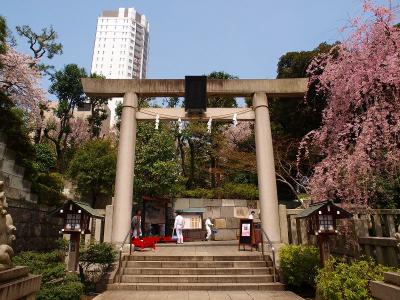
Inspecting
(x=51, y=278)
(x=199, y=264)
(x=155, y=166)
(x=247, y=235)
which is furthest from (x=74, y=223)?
(x=155, y=166)

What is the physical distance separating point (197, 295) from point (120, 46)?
11238 cm

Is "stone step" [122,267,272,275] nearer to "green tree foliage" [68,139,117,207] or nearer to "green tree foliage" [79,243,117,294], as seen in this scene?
"green tree foliage" [79,243,117,294]

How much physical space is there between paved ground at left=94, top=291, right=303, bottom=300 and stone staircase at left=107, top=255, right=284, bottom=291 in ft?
1.22

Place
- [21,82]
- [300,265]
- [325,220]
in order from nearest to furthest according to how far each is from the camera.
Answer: [325,220], [300,265], [21,82]

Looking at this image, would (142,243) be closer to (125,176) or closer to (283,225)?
(125,176)

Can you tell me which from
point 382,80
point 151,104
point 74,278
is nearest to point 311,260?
point 382,80

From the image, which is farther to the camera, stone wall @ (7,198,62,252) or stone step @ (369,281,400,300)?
stone wall @ (7,198,62,252)

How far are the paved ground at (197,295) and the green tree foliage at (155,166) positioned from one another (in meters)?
13.0

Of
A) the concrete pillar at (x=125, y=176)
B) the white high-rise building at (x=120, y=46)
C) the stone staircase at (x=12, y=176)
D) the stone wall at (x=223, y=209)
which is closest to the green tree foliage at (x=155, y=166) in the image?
the stone wall at (x=223, y=209)

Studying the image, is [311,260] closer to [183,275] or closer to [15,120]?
[183,275]

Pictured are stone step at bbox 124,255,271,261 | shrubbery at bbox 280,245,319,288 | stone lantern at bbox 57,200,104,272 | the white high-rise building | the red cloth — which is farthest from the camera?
the white high-rise building

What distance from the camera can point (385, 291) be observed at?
4445 mm

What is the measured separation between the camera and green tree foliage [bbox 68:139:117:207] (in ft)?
80.4

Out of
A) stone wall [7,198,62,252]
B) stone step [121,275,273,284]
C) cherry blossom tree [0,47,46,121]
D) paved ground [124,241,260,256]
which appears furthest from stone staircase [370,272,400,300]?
cherry blossom tree [0,47,46,121]
